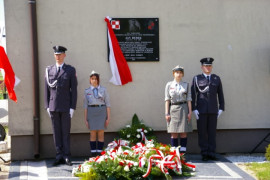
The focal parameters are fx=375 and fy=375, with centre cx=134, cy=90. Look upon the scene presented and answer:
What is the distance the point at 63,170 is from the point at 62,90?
1284mm

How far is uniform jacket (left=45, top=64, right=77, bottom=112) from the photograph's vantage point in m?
6.13

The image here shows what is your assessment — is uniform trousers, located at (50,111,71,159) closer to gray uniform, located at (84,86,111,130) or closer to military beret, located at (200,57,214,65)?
gray uniform, located at (84,86,111,130)

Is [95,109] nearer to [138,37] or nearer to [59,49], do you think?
[59,49]

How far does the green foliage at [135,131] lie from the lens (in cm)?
663

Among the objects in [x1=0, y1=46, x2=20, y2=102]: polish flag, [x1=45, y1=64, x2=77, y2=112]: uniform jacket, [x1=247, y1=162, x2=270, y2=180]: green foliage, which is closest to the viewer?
[x1=247, y1=162, x2=270, y2=180]: green foliage

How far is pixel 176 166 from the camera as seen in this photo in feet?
18.1

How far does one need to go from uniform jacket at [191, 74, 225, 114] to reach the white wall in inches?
24.3

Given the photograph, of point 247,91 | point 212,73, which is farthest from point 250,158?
point 212,73

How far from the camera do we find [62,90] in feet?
20.2

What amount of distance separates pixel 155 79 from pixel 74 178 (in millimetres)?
2490

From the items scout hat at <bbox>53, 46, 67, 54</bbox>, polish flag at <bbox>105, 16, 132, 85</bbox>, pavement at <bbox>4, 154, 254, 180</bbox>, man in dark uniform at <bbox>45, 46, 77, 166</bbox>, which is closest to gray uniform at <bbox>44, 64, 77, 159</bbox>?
man in dark uniform at <bbox>45, 46, 77, 166</bbox>

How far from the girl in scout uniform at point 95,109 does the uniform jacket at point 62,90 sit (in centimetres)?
29

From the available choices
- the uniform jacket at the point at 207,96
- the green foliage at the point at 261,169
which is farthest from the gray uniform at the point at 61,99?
the green foliage at the point at 261,169

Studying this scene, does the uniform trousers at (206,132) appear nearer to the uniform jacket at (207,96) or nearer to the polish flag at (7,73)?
the uniform jacket at (207,96)
